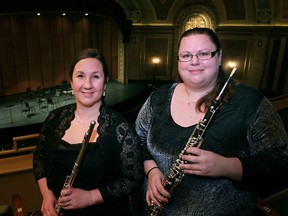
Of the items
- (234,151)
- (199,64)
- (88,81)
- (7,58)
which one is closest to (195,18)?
(7,58)

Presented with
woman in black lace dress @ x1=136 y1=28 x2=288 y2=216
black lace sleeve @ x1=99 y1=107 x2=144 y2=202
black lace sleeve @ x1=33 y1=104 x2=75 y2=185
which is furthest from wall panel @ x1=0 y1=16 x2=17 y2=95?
woman in black lace dress @ x1=136 y1=28 x2=288 y2=216

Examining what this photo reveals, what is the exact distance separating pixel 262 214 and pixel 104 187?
1.39m

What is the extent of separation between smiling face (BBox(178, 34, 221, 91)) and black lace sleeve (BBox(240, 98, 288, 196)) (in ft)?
1.14

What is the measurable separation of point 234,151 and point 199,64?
559 millimetres

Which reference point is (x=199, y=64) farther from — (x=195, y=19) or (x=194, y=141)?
(x=195, y=19)

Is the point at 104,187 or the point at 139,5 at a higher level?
the point at 139,5

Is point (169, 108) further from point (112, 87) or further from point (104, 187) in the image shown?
point (112, 87)

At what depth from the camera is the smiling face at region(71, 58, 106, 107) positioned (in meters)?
1.87

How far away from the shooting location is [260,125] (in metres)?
1.48

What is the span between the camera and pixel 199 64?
5.08 ft

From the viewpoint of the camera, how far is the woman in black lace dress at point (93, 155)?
1.88m

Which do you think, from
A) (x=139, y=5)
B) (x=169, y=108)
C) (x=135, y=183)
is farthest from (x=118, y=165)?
(x=139, y=5)

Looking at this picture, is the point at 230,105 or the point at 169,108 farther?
the point at 169,108

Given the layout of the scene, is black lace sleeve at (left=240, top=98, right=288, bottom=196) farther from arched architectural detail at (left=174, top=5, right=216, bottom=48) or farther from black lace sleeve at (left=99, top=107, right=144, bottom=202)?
arched architectural detail at (left=174, top=5, right=216, bottom=48)
